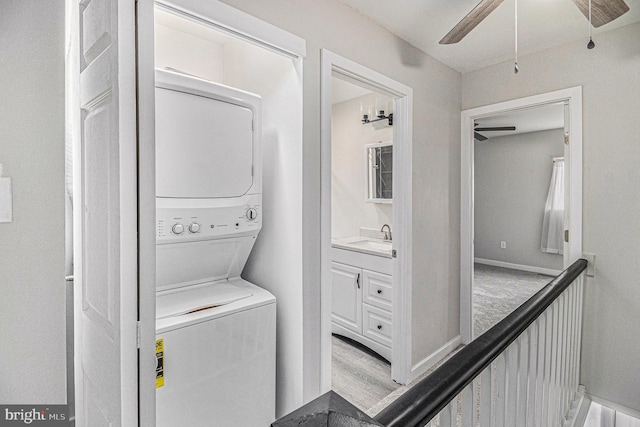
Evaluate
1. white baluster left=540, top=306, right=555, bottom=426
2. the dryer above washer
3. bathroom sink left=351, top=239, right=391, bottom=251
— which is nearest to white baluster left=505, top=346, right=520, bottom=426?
white baluster left=540, top=306, right=555, bottom=426

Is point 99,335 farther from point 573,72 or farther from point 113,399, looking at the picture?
point 573,72

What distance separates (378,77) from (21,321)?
6.87 feet

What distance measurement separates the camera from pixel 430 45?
2.38 meters

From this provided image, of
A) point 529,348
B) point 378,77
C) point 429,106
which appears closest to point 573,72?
point 429,106

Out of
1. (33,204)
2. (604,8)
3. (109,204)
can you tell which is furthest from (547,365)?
(33,204)

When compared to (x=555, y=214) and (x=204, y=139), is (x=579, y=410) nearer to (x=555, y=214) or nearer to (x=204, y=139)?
(x=204, y=139)

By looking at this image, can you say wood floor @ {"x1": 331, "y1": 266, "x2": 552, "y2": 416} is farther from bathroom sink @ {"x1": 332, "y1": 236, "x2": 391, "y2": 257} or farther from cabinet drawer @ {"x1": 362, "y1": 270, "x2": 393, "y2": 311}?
bathroom sink @ {"x1": 332, "y1": 236, "x2": 391, "y2": 257}

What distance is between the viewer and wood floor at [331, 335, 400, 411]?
7.44ft

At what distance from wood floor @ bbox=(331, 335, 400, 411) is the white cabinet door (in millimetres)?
209

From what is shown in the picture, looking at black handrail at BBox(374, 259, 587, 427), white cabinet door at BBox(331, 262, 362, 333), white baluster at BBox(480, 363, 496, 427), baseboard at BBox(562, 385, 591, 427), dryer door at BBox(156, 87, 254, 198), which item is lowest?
baseboard at BBox(562, 385, 591, 427)

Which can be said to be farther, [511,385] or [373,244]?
[373,244]

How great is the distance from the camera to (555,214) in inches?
211

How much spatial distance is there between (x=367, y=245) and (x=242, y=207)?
1.74 meters

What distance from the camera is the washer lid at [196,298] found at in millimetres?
1446
